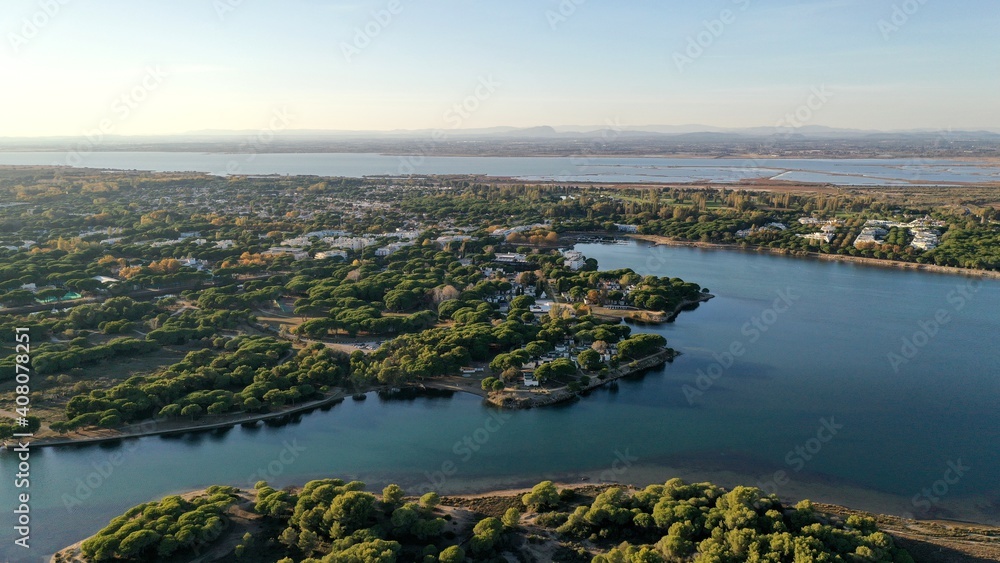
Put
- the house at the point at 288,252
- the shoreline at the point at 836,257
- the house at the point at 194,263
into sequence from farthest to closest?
the house at the point at 288,252, the shoreline at the point at 836,257, the house at the point at 194,263

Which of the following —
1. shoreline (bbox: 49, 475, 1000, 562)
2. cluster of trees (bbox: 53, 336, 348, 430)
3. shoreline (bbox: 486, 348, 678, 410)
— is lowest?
shoreline (bbox: 49, 475, 1000, 562)

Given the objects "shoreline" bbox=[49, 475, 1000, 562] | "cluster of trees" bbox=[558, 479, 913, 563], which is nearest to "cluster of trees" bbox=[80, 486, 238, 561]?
"shoreline" bbox=[49, 475, 1000, 562]

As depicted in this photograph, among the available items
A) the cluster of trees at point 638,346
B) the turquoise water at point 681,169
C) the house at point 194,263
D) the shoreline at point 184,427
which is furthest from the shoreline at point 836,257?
the turquoise water at point 681,169

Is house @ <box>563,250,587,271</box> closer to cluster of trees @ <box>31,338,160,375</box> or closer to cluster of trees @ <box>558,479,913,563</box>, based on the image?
cluster of trees @ <box>31,338,160,375</box>

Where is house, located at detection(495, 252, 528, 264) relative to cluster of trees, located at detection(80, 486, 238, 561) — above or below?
above

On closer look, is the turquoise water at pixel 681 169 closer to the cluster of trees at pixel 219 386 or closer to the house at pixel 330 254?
the house at pixel 330 254

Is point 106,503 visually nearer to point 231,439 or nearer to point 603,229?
point 231,439
